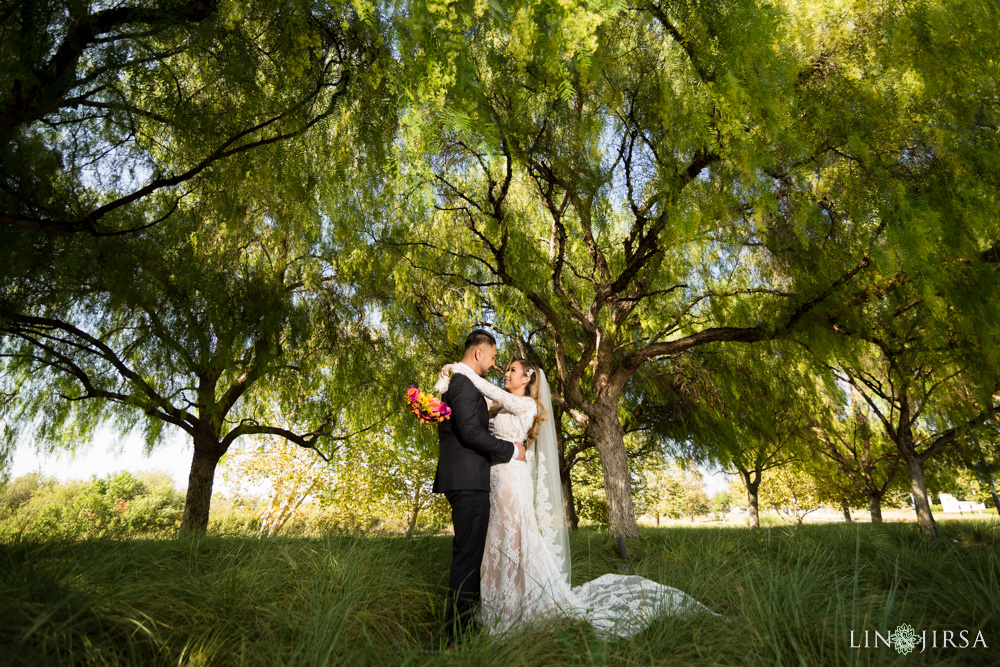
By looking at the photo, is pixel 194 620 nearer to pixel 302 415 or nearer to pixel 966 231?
pixel 966 231

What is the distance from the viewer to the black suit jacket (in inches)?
104

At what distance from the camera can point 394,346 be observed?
7273 mm

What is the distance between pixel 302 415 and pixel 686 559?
5.59 metres

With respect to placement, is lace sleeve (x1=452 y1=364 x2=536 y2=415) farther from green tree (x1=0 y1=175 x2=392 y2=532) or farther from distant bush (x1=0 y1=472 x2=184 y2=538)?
distant bush (x1=0 y1=472 x2=184 y2=538)

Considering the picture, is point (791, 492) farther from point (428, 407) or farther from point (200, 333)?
point (428, 407)

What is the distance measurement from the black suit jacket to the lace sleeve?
0.18 feet

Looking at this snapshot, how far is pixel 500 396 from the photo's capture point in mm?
2941

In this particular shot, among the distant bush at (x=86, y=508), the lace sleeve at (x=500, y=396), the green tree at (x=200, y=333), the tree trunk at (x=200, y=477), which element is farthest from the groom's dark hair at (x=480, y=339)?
the tree trunk at (x=200, y=477)

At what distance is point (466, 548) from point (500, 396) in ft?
2.67

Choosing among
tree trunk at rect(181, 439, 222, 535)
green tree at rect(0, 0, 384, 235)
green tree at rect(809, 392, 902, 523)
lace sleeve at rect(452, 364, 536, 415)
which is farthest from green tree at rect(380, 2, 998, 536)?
green tree at rect(809, 392, 902, 523)

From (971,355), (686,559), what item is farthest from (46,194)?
(971,355)

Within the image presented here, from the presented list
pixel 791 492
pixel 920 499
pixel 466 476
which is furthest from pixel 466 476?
pixel 791 492

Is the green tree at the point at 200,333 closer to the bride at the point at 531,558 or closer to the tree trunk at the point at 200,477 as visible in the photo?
the tree trunk at the point at 200,477

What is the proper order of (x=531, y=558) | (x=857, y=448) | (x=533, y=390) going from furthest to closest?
(x=857, y=448), (x=533, y=390), (x=531, y=558)
